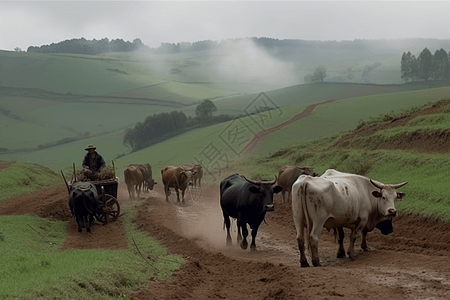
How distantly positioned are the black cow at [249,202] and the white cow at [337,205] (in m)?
1.69

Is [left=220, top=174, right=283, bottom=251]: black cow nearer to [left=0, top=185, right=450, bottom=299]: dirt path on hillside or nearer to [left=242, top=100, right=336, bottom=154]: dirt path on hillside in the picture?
[left=0, top=185, right=450, bottom=299]: dirt path on hillside

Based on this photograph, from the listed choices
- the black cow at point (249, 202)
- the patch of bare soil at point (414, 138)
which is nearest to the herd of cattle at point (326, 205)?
the black cow at point (249, 202)

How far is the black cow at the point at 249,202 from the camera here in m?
13.5

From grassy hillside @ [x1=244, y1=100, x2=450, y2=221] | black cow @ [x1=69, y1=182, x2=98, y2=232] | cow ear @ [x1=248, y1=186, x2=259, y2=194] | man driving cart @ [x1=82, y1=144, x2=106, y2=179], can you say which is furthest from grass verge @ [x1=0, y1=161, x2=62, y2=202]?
cow ear @ [x1=248, y1=186, x2=259, y2=194]

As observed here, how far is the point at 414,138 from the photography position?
24.8 m

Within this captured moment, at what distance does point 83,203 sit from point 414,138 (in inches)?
627

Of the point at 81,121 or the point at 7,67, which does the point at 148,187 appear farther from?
the point at 7,67

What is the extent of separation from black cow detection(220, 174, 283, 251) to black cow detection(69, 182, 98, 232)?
188 inches

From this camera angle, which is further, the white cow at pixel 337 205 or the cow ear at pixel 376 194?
the cow ear at pixel 376 194

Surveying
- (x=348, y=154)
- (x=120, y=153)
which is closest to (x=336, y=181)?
(x=348, y=154)

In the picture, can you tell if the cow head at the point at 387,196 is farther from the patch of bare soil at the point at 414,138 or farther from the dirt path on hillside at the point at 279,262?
the patch of bare soil at the point at 414,138

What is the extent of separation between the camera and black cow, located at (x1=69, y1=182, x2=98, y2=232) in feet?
55.4

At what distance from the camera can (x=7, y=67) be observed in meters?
132

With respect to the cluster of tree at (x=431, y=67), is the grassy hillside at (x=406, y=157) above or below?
below
